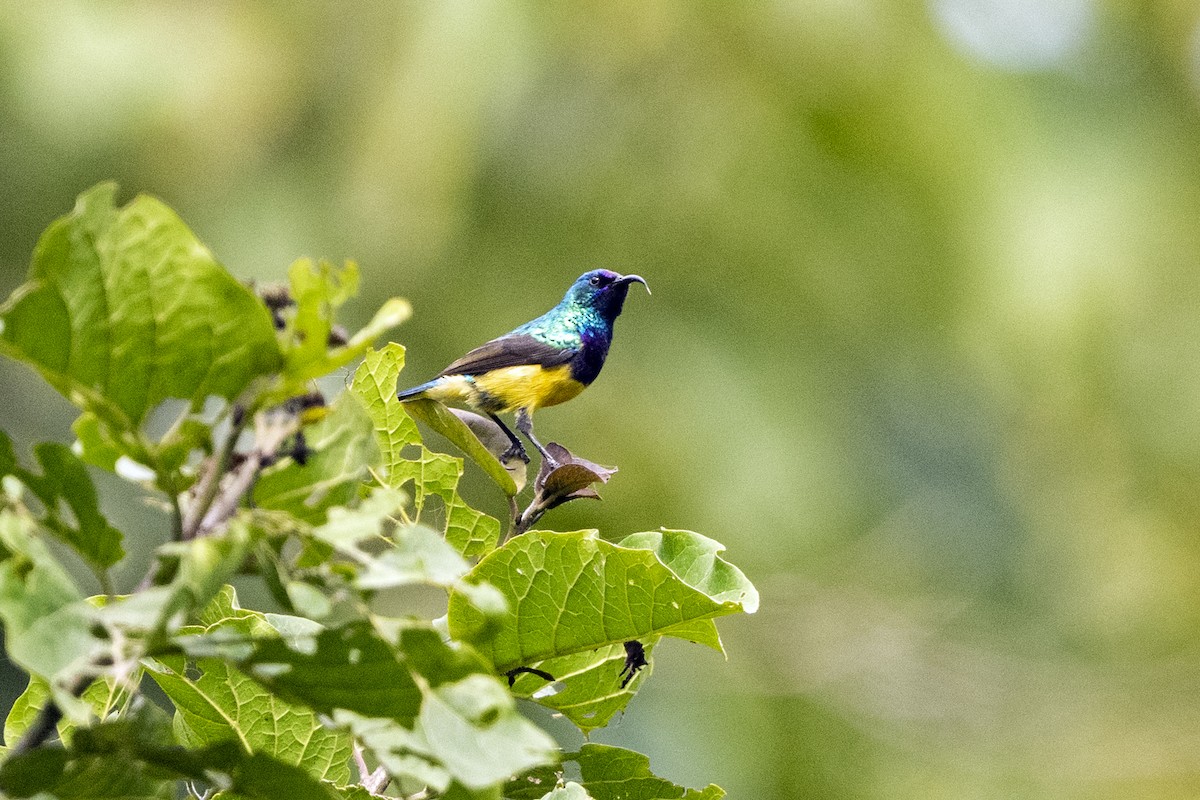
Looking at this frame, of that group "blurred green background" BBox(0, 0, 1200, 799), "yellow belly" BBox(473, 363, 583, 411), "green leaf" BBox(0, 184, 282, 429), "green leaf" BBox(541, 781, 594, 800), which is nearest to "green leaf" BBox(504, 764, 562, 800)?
"green leaf" BBox(541, 781, 594, 800)

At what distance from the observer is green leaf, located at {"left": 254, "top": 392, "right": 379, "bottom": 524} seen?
1038mm

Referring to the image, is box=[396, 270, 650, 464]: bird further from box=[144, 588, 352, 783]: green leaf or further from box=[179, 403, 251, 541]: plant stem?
box=[179, 403, 251, 541]: plant stem

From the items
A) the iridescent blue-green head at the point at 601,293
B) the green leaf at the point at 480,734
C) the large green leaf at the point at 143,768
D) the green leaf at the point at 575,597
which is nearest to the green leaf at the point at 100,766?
the large green leaf at the point at 143,768

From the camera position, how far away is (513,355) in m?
2.82

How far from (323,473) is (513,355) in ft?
5.85

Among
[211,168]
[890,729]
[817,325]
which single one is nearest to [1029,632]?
[890,729]

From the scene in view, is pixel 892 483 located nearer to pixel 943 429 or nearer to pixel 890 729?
pixel 943 429

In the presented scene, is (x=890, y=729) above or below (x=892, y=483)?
below

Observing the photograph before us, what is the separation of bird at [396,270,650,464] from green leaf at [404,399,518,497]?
96cm

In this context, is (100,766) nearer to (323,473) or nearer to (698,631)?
(323,473)

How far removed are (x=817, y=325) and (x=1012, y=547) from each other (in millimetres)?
3662

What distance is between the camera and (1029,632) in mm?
16219

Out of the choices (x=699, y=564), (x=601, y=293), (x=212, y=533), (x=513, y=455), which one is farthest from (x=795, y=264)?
(x=212, y=533)

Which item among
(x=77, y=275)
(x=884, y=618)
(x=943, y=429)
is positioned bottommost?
(x=884, y=618)
